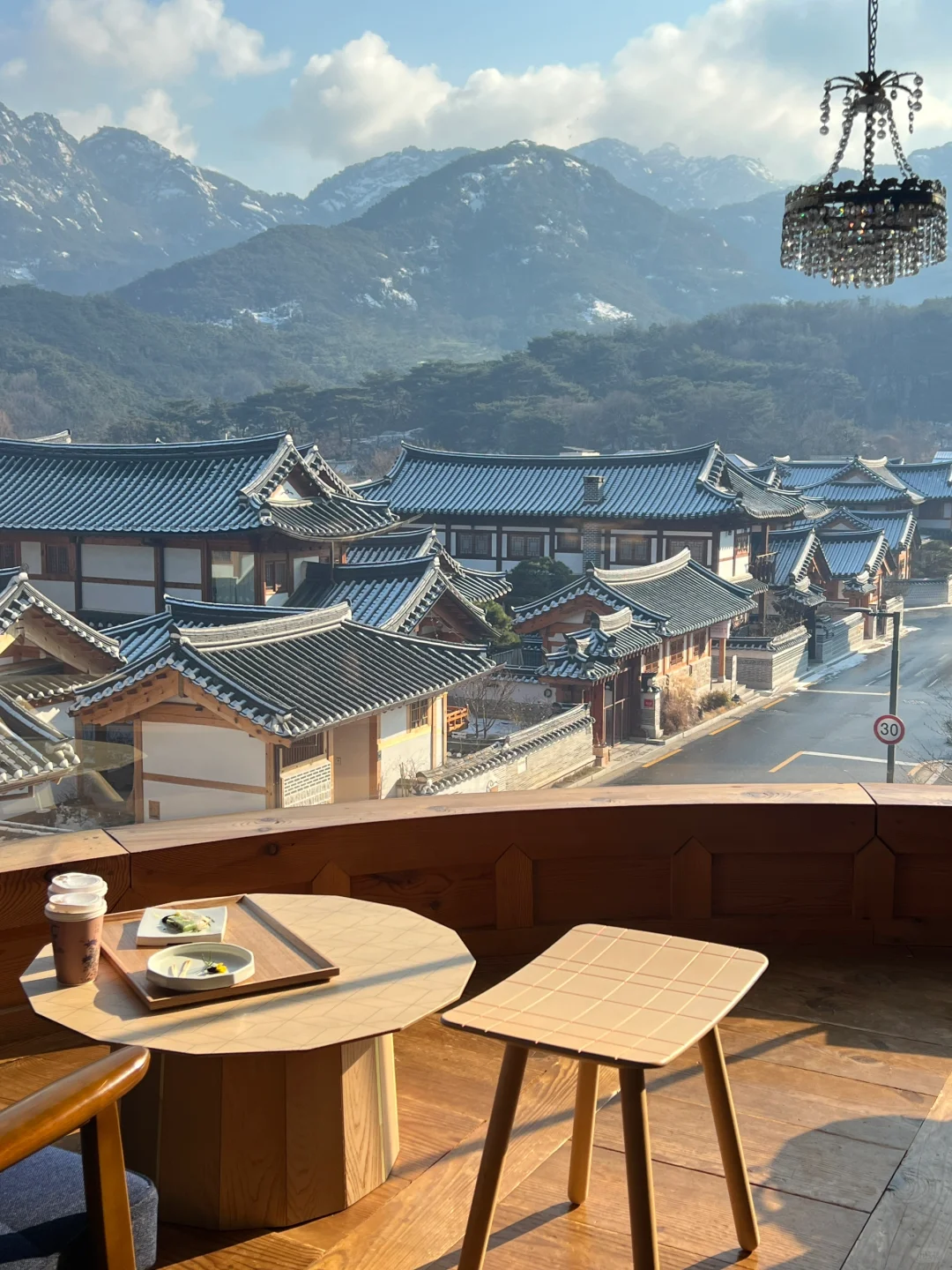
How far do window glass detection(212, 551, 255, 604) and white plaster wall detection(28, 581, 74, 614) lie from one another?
2070 millimetres

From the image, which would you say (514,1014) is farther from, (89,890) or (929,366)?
(929,366)

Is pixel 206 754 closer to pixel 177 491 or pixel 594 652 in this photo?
pixel 177 491

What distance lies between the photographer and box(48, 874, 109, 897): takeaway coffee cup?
1446 millimetres

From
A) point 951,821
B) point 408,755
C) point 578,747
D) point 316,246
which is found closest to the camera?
point 951,821

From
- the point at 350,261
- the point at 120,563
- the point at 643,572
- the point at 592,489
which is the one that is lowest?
the point at 643,572

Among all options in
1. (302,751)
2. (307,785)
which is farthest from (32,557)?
(302,751)

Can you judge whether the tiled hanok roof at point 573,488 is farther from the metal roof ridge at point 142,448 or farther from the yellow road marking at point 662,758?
the yellow road marking at point 662,758

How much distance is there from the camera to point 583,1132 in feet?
4.82

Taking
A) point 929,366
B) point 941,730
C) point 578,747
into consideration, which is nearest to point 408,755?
point 578,747

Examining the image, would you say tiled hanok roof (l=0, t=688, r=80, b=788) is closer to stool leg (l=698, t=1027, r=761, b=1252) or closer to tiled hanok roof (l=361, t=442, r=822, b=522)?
stool leg (l=698, t=1027, r=761, b=1252)

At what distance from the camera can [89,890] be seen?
1448mm

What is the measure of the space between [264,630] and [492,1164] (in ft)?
30.7

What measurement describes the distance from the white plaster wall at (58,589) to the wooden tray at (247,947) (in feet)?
46.3

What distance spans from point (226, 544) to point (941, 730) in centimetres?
1042
